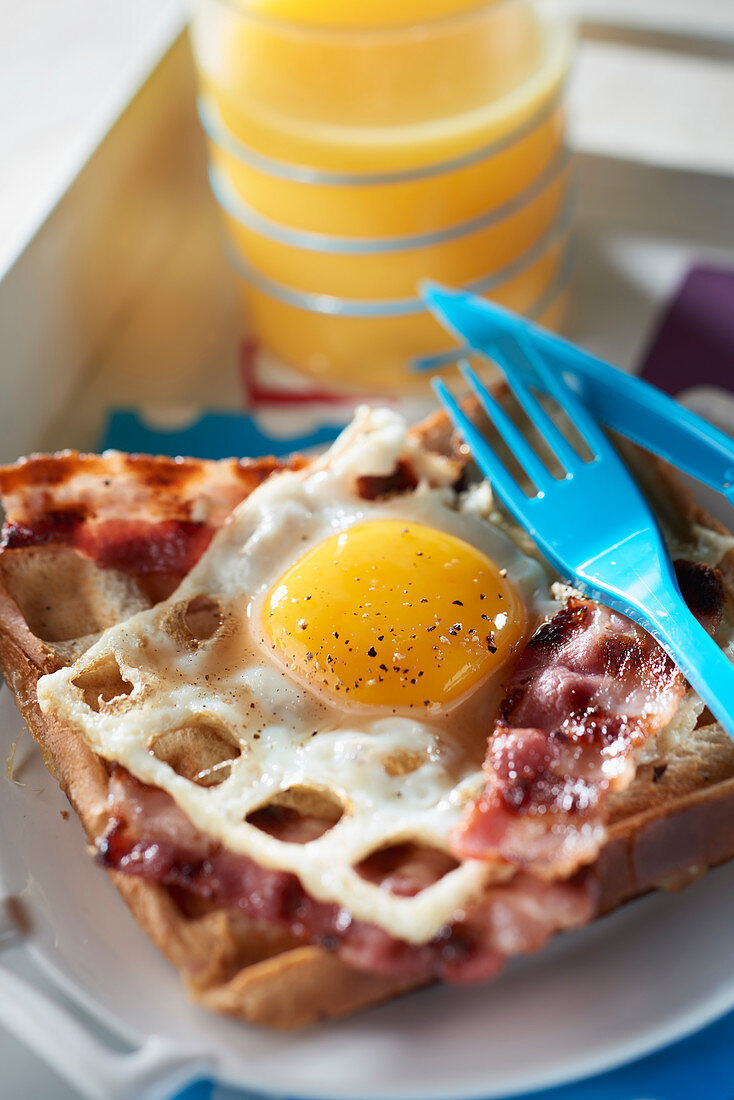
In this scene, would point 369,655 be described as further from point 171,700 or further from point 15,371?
point 15,371

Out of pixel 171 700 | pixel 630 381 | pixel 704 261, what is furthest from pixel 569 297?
pixel 171 700

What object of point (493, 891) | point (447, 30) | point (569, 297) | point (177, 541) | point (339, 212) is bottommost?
point (569, 297)

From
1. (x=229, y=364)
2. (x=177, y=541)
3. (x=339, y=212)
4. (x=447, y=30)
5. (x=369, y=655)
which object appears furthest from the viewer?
(x=229, y=364)

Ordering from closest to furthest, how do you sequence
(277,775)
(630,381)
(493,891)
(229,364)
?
(493,891)
(277,775)
(630,381)
(229,364)

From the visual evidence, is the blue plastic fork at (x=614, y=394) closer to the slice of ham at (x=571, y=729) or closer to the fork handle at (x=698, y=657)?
the slice of ham at (x=571, y=729)

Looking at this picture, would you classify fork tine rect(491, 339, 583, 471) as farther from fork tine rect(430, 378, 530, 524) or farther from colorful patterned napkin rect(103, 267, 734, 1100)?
colorful patterned napkin rect(103, 267, 734, 1100)

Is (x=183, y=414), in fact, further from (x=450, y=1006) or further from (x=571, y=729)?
(x=450, y=1006)
